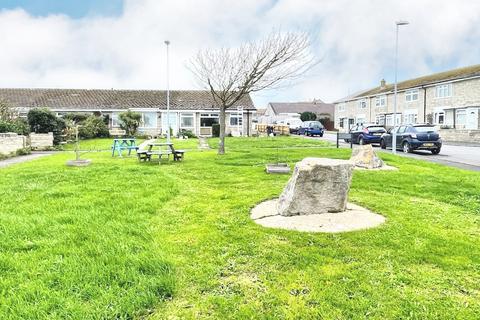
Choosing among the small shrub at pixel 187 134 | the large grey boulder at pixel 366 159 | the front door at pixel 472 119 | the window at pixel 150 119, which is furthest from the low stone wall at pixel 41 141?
the front door at pixel 472 119

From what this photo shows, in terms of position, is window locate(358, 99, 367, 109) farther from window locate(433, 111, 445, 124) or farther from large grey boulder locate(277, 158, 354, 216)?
large grey boulder locate(277, 158, 354, 216)

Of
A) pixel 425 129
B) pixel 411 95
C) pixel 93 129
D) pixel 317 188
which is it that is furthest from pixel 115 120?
pixel 317 188

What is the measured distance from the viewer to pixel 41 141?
24.5 metres

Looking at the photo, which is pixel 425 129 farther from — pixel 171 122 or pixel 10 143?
pixel 171 122

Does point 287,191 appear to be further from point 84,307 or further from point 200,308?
point 84,307

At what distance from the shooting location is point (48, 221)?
619cm

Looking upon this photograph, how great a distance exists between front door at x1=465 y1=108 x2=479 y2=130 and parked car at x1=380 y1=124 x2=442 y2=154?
701 inches

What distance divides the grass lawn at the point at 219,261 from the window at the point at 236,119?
36.1 meters

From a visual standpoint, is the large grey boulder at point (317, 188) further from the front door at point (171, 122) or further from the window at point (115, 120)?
the window at point (115, 120)

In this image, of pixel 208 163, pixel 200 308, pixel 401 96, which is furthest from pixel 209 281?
pixel 401 96

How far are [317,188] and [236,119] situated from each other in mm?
38124

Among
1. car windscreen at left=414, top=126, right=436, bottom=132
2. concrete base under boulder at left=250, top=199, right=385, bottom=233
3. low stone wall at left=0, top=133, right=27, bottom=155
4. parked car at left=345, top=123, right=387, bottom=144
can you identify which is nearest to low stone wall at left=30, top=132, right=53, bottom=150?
low stone wall at left=0, top=133, right=27, bottom=155

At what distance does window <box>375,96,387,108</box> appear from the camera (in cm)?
5210

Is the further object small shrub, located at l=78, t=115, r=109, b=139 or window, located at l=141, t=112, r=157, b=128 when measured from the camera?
window, located at l=141, t=112, r=157, b=128
